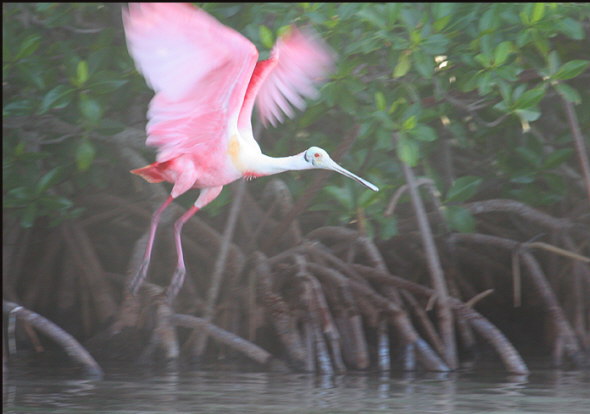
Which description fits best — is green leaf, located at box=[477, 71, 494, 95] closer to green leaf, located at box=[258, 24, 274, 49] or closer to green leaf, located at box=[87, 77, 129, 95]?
green leaf, located at box=[258, 24, 274, 49]

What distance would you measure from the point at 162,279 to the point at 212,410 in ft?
8.80

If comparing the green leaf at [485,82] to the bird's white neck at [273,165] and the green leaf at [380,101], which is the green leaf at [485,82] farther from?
the bird's white neck at [273,165]

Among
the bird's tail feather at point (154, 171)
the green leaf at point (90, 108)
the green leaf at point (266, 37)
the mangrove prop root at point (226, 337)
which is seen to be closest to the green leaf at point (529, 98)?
the green leaf at point (266, 37)

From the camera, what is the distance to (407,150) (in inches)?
194

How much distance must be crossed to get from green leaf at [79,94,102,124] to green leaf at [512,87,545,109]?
1.79m

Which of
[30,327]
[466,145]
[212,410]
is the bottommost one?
[212,410]

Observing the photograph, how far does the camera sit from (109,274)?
22.4 feet

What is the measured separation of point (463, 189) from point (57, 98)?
188cm

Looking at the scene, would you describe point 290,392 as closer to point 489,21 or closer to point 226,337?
point 226,337

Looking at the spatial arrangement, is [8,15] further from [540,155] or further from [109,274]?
[540,155]

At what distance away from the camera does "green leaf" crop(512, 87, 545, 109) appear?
4930 millimetres

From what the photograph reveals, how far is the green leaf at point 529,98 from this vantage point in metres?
4.93

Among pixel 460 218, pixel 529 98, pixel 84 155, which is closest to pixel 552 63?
pixel 529 98

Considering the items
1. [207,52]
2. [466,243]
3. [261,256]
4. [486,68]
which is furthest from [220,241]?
[207,52]
